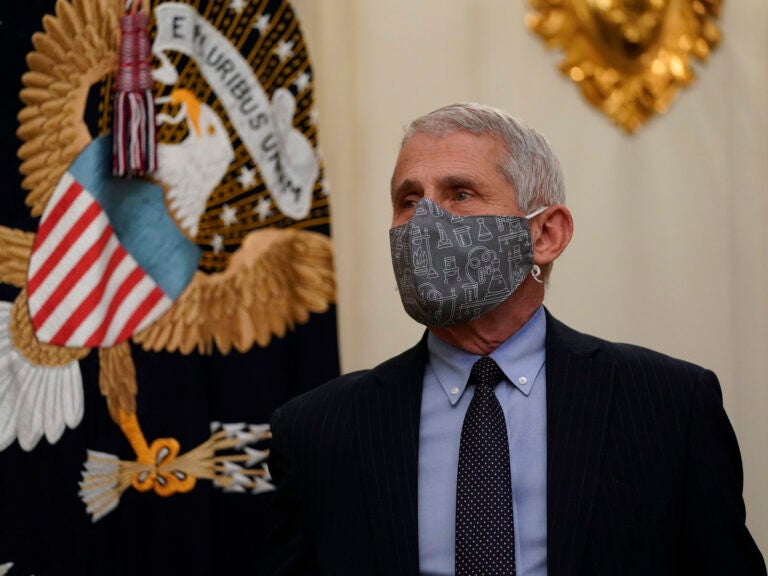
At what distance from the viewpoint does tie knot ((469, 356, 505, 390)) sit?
2119 mm

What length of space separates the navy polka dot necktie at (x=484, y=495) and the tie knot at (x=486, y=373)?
15mm

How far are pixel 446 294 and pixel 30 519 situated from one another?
1411mm

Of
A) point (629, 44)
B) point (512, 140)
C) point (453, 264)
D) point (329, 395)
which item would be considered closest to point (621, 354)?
point (453, 264)

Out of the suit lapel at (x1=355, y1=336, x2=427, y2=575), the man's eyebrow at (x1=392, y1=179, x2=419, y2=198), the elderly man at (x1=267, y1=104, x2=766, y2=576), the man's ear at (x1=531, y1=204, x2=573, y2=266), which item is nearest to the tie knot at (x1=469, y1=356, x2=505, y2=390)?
the elderly man at (x1=267, y1=104, x2=766, y2=576)

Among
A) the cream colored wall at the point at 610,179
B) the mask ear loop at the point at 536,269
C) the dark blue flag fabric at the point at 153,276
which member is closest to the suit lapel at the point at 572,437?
the mask ear loop at the point at 536,269

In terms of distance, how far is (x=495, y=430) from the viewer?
6.70 feet

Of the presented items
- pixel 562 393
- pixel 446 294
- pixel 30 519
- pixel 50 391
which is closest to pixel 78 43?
pixel 50 391

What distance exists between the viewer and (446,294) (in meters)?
2.11

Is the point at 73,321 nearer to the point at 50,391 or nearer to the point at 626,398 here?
the point at 50,391

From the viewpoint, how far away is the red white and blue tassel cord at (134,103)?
3.02 meters

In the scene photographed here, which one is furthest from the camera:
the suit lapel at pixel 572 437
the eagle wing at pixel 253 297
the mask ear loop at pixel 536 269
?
the eagle wing at pixel 253 297

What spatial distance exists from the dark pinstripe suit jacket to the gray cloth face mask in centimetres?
16

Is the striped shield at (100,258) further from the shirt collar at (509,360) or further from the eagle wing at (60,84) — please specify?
the shirt collar at (509,360)

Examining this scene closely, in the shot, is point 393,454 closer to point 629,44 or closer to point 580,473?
point 580,473
